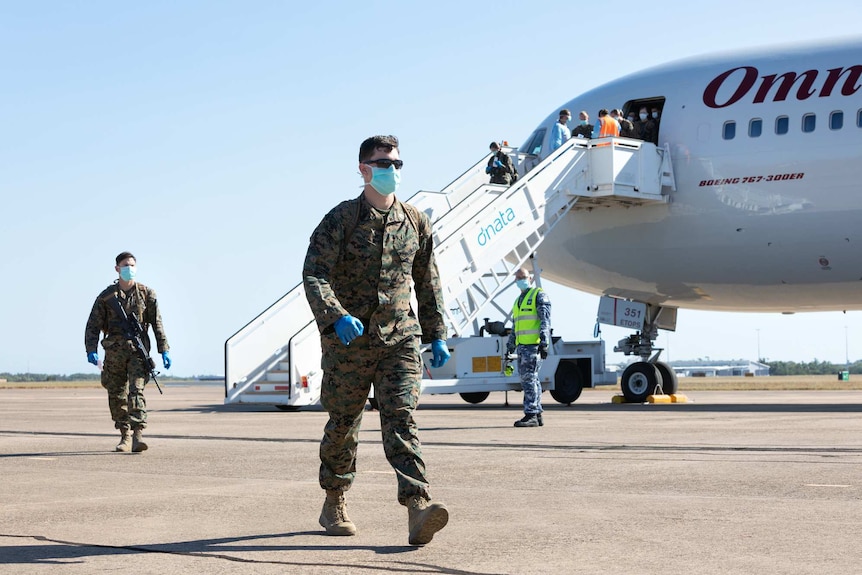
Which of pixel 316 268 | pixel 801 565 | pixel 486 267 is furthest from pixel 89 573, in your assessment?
pixel 486 267

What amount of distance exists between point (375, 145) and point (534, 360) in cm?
855

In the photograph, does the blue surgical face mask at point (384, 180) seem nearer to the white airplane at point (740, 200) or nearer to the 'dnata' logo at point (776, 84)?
the white airplane at point (740, 200)

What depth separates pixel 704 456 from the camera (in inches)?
396

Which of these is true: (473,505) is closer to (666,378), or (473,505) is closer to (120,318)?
(120,318)

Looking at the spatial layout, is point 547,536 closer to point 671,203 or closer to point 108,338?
point 108,338

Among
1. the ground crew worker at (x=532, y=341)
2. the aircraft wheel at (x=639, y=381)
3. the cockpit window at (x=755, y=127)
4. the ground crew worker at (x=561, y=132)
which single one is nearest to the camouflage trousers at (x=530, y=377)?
the ground crew worker at (x=532, y=341)

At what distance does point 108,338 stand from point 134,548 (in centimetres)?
604

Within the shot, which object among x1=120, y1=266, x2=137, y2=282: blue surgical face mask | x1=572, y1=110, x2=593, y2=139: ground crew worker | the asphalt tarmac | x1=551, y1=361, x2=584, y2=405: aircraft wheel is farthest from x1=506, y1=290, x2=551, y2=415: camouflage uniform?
x1=572, y1=110, x2=593, y2=139: ground crew worker

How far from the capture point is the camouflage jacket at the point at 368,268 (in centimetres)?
620

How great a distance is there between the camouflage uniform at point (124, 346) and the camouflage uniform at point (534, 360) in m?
4.71

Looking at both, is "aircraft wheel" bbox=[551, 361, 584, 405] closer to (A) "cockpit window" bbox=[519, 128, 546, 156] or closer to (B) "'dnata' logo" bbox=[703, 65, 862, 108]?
(A) "cockpit window" bbox=[519, 128, 546, 156]

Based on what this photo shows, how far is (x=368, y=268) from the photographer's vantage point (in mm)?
6285

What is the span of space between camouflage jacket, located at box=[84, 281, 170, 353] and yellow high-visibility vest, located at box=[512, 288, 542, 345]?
4.72 meters

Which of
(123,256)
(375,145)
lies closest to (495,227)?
(123,256)
